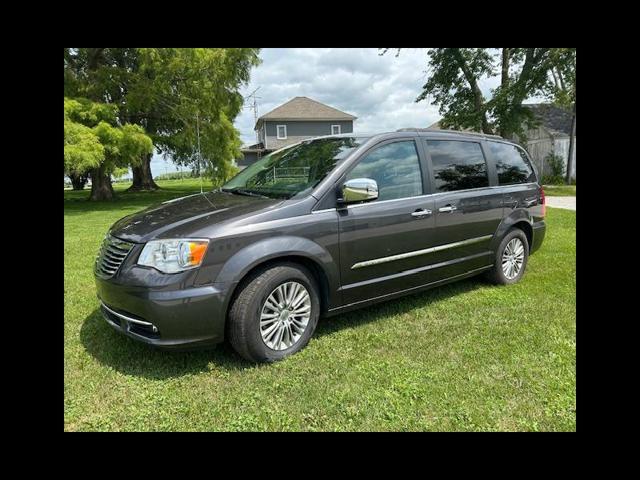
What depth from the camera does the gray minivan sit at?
2.97 metres

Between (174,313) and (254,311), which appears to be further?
(254,311)

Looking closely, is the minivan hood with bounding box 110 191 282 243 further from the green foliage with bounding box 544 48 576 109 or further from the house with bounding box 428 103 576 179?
the house with bounding box 428 103 576 179

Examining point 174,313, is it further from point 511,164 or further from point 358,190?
point 511,164

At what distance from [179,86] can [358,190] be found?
56.0ft

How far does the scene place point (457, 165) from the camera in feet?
14.8

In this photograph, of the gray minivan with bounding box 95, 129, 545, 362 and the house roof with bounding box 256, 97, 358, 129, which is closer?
the gray minivan with bounding box 95, 129, 545, 362

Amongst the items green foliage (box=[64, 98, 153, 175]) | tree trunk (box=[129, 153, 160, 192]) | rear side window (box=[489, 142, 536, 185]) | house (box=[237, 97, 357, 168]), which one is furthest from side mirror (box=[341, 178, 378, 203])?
house (box=[237, 97, 357, 168])

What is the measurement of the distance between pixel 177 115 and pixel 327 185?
55.7 feet

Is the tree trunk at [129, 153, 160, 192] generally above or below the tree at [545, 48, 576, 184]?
below

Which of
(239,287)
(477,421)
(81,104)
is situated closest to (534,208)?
(477,421)

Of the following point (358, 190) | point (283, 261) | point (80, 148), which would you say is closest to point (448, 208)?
point (358, 190)

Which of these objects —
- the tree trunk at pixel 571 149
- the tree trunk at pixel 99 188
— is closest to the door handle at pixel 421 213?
the tree trunk at pixel 99 188

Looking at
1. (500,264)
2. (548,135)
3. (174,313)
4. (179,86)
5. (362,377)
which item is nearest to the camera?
(174,313)

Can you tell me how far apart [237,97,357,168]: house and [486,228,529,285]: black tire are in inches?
1244
